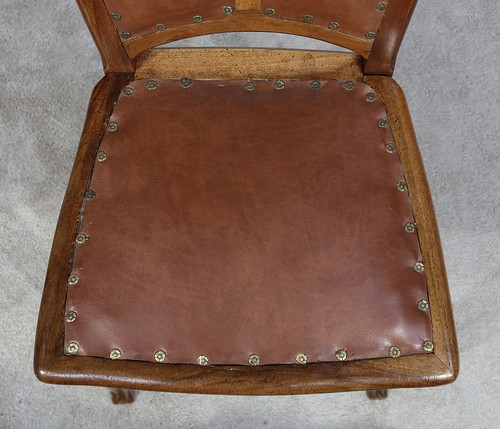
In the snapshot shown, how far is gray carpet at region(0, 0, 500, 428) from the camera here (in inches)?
45.2

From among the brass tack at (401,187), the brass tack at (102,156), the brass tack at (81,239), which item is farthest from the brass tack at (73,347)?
the brass tack at (401,187)

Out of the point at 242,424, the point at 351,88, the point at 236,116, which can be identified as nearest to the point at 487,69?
the point at 351,88

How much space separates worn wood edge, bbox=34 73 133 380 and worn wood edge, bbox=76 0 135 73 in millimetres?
16

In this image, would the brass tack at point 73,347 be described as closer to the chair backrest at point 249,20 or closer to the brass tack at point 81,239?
the brass tack at point 81,239

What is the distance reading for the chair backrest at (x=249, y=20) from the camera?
75 centimetres

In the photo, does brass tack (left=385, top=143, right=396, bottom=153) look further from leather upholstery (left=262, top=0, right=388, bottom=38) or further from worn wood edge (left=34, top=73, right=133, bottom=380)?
worn wood edge (left=34, top=73, right=133, bottom=380)

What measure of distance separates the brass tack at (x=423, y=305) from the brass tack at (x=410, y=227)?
0.09 metres

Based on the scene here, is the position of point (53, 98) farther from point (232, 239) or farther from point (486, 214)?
point (486, 214)

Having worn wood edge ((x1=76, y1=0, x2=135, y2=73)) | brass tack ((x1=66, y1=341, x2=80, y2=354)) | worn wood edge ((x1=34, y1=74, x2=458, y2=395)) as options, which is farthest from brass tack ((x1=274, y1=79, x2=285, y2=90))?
brass tack ((x1=66, y1=341, x2=80, y2=354))

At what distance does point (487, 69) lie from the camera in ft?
4.51

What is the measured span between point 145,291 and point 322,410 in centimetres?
58

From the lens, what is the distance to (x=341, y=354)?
0.71m

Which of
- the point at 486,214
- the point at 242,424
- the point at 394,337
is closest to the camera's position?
the point at 394,337

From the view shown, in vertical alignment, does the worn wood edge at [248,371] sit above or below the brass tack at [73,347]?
below
